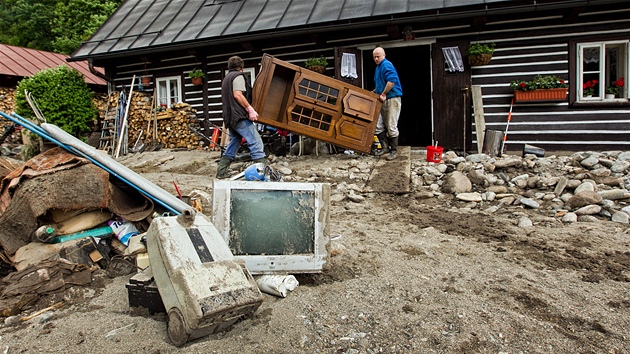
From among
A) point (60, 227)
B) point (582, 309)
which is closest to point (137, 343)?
point (60, 227)

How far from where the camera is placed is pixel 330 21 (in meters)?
9.23

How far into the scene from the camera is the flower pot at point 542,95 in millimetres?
8250

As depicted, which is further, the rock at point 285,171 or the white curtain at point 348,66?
the white curtain at point 348,66

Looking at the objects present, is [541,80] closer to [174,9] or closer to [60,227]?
[60,227]

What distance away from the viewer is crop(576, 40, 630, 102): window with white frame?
8172 mm

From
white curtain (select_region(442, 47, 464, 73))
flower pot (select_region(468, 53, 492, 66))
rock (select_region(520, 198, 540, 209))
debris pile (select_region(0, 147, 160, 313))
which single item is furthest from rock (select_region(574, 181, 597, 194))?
debris pile (select_region(0, 147, 160, 313))

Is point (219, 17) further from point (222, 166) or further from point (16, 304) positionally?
point (16, 304)

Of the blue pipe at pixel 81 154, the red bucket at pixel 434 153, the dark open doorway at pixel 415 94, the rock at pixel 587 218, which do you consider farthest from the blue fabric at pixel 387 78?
the blue pipe at pixel 81 154

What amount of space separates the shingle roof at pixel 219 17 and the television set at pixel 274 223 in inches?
257

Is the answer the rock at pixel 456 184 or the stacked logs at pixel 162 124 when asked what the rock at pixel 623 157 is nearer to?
the rock at pixel 456 184

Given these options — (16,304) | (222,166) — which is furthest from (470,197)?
(16,304)

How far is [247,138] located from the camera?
251 inches

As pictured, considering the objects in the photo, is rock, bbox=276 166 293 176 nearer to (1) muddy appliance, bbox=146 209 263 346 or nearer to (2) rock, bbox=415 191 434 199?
(2) rock, bbox=415 191 434 199

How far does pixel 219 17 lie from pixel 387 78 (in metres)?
5.77
